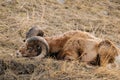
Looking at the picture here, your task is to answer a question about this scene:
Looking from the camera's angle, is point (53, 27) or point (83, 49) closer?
point (83, 49)

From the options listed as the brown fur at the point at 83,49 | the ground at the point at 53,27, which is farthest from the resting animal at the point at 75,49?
the ground at the point at 53,27

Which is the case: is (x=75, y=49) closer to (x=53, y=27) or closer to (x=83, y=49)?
(x=83, y=49)

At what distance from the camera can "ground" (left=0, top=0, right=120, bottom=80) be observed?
8828 mm

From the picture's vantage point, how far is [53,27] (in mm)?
12797

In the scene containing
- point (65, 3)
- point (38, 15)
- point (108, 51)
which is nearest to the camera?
point (108, 51)

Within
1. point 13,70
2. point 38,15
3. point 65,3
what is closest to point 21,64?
point 13,70

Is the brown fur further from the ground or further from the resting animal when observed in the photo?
the ground

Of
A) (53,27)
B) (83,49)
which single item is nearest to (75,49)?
(83,49)

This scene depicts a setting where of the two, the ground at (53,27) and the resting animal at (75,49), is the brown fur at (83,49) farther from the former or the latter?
the ground at (53,27)

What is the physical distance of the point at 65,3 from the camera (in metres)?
15.5

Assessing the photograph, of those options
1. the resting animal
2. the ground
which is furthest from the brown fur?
the ground

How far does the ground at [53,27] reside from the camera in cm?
883

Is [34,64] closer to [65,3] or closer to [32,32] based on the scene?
[32,32]

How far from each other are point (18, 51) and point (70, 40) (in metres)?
1.01
